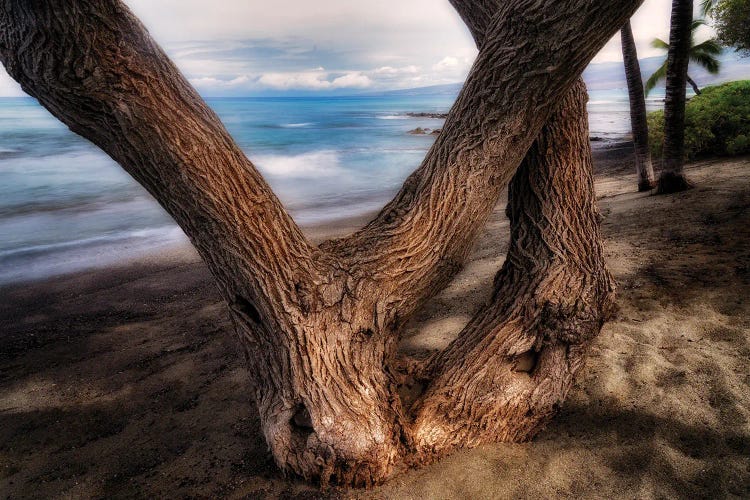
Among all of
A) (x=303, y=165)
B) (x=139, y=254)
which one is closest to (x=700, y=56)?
(x=303, y=165)

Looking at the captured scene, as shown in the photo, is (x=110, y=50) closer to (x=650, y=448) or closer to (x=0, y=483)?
(x=0, y=483)

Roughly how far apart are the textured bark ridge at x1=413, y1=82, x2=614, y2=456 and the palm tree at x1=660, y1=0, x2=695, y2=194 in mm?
5140

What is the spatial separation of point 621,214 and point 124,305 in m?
6.95

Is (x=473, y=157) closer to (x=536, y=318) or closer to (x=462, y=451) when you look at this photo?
(x=536, y=318)

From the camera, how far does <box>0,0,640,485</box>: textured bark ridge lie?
2.51 metres

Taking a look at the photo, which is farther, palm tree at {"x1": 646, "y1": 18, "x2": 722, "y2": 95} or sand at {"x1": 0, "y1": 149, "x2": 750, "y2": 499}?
palm tree at {"x1": 646, "y1": 18, "x2": 722, "y2": 95}

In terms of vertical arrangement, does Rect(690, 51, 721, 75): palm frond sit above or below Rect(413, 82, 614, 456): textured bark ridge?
above

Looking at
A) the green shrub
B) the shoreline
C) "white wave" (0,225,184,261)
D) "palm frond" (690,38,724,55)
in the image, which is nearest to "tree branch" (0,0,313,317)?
the shoreline

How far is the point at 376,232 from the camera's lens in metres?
3.20

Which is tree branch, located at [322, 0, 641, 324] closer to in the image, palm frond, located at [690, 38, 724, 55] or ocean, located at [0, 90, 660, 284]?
ocean, located at [0, 90, 660, 284]

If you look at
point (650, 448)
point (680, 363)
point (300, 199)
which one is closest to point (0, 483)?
point (650, 448)

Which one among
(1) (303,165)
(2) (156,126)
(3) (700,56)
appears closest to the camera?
(2) (156,126)

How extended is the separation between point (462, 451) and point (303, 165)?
2326 centimetres

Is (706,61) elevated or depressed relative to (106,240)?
elevated
